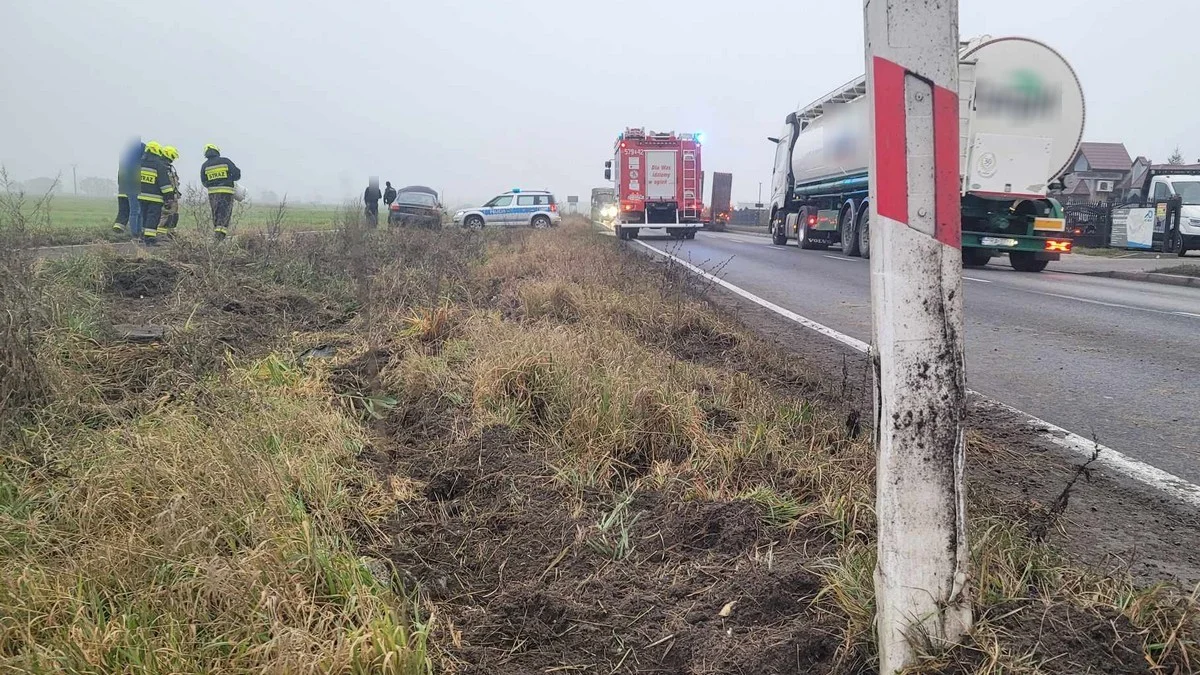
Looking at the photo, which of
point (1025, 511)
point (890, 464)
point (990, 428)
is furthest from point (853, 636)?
point (990, 428)

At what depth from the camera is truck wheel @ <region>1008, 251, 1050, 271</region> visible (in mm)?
13898

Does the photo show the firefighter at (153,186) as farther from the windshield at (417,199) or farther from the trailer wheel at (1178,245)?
the trailer wheel at (1178,245)

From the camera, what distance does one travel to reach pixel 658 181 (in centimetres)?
2464

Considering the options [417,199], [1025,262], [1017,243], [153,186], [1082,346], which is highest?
[417,199]

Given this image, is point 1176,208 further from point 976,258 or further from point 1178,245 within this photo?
point 976,258

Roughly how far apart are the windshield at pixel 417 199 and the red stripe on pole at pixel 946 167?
2101 centimetres

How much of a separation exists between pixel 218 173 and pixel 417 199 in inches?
Answer: 429

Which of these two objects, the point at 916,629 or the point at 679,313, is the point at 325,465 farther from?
the point at 679,313

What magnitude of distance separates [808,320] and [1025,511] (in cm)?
518

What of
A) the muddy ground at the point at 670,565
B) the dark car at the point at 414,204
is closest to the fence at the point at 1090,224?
the dark car at the point at 414,204

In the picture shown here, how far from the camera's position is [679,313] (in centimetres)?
579

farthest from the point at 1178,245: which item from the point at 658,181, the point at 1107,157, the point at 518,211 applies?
the point at 1107,157

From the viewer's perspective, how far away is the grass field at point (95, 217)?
5.75 m

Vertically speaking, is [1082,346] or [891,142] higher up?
[891,142]
